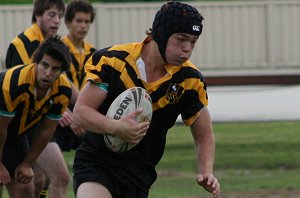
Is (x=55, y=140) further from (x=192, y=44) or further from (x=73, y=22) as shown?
(x=192, y=44)

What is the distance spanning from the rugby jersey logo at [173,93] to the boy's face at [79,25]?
4.71 m

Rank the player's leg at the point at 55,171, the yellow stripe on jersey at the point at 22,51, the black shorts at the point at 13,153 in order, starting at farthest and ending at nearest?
the yellow stripe on jersey at the point at 22,51
the player's leg at the point at 55,171
the black shorts at the point at 13,153

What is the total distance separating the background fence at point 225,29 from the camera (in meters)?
15.7

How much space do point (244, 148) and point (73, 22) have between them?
192 inches

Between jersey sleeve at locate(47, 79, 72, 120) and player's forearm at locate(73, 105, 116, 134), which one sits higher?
player's forearm at locate(73, 105, 116, 134)

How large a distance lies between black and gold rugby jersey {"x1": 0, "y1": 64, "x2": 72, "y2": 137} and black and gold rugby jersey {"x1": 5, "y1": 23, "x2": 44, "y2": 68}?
1300mm

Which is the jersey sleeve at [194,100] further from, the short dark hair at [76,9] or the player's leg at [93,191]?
the short dark hair at [76,9]

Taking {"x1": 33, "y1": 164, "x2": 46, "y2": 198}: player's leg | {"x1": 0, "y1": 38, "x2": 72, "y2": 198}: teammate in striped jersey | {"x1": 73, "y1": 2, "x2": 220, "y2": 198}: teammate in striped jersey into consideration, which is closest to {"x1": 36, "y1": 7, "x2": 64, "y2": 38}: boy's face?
{"x1": 33, "y1": 164, "x2": 46, "y2": 198}: player's leg

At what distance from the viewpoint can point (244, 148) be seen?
49.2 ft

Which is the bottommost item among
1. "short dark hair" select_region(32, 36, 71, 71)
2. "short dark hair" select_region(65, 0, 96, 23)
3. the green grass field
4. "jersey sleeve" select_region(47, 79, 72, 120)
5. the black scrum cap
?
the green grass field

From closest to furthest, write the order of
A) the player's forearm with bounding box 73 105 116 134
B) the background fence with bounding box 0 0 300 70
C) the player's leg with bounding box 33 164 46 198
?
the player's forearm with bounding box 73 105 116 134, the player's leg with bounding box 33 164 46 198, the background fence with bounding box 0 0 300 70

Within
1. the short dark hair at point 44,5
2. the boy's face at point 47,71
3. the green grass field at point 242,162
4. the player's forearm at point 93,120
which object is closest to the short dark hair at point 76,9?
the short dark hair at point 44,5

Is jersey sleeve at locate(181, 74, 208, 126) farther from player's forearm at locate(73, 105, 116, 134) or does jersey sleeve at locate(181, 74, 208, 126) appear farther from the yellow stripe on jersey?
the yellow stripe on jersey

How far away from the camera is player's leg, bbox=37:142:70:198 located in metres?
9.16
